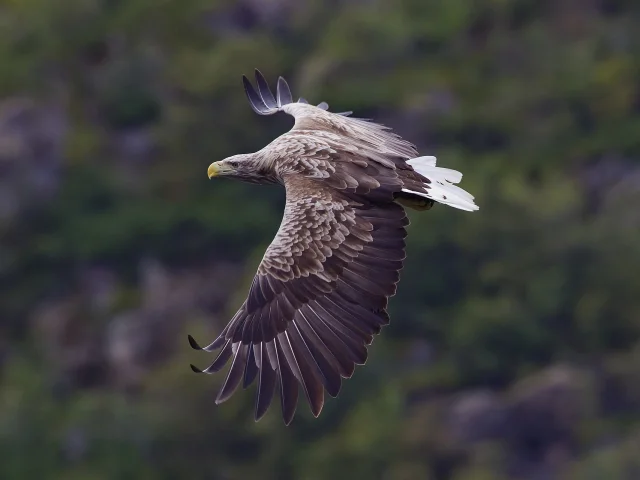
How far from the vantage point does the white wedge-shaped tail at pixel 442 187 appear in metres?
Answer: 14.0

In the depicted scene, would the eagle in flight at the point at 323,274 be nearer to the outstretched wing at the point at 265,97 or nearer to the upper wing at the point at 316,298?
the upper wing at the point at 316,298

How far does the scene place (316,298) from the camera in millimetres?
13414

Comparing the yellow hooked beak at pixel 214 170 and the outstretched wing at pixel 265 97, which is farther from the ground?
the yellow hooked beak at pixel 214 170

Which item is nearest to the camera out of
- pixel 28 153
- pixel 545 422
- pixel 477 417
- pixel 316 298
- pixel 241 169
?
pixel 316 298

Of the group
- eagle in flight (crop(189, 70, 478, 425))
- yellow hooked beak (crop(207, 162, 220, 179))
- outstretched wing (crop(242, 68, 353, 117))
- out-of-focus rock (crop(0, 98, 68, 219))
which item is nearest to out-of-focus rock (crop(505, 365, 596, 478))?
out-of-focus rock (crop(0, 98, 68, 219))

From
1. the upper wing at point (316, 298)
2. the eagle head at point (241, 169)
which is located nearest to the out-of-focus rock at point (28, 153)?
the eagle head at point (241, 169)

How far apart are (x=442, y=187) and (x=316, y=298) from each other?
5.01ft

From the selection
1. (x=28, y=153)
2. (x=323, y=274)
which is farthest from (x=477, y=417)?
(x=323, y=274)

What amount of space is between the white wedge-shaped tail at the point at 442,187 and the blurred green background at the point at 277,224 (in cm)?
2499

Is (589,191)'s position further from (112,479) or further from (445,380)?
(112,479)

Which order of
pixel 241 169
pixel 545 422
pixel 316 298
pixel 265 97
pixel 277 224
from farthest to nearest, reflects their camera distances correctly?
1. pixel 277 224
2. pixel 545 422
3. pixel 265 97
4. pixel 241 169
5. pixel 316 298

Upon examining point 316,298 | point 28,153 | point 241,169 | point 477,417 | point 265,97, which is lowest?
point 477,417

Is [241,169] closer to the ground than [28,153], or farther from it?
farther from it

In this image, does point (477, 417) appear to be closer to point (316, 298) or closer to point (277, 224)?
point (277, 224)
